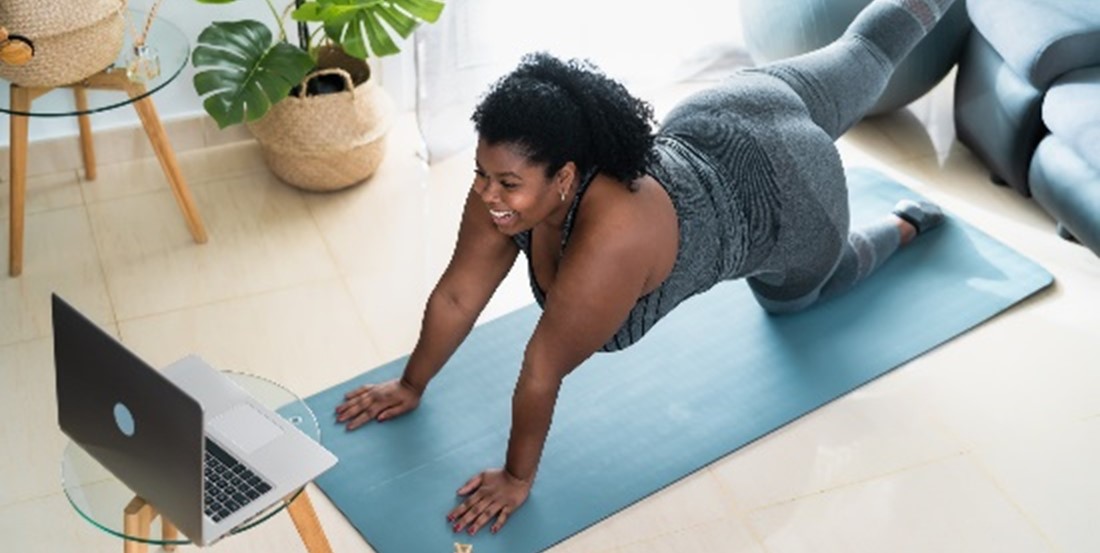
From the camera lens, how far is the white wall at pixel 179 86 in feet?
11.5

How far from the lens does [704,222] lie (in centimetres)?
270

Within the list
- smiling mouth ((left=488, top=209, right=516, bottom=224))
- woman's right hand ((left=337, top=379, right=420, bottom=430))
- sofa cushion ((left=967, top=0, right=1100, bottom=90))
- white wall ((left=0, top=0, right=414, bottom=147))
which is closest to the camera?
smiling mouth ((left=488, top=209, right=516, bottom=224))

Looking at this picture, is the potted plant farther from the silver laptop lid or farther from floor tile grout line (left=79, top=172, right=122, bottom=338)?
the silver laptop lid

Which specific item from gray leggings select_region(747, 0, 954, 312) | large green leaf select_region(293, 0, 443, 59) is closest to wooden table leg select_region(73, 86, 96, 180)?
large green leaf select_region(293, 0, 443, 59)

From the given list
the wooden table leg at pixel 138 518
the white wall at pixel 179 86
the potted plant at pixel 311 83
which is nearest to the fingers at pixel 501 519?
the wooden table leg at pixel 138 518

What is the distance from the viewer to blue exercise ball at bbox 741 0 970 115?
350 centimetres

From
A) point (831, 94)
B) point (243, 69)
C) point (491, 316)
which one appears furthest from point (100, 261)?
point (831, 94)

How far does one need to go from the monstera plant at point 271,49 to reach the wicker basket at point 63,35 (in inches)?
9.8

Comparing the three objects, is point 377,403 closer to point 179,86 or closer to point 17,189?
point 17,189

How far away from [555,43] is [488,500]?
1402 mm

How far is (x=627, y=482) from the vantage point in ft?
9.22

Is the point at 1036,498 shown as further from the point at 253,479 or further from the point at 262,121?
the point at 262,121

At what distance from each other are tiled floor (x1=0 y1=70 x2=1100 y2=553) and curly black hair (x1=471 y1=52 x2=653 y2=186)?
740 mm

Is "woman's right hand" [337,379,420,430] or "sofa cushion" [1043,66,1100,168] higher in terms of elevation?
"sofa cushion" [1043,66,1100,168]
